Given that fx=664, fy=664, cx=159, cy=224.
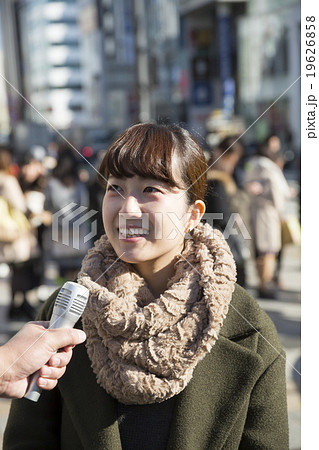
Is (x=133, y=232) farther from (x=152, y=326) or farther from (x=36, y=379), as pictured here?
(x=36, y=379)

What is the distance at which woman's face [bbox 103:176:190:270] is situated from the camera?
1638 millimetres

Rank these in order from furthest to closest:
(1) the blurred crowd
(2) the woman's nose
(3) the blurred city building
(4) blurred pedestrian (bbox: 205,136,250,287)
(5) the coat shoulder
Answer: (3) the blurred city building → (1) the blurred crowd → (4) blurred pedestrian (bbox: 205,136,250,287) → (5) the coat shoulder → (2) the woman's nose

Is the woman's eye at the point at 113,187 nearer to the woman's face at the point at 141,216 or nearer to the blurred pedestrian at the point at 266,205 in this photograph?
the woman's face at the point at 141,216

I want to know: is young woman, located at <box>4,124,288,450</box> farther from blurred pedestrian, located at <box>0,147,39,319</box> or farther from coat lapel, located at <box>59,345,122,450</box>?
blurred pedestrian, located at <box>0,147,39,319</box>

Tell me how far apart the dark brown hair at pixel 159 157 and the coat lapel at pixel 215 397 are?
1.38 ft

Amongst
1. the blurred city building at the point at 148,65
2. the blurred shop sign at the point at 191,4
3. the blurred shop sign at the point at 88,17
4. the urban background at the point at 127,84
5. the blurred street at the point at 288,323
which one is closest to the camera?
the blurred street at the point at 288,323

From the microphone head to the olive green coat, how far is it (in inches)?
11.0

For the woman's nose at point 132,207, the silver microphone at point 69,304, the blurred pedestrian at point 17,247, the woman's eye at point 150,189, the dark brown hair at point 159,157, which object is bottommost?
the blurred pedestrian at point 17,247

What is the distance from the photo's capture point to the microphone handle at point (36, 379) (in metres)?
1.51

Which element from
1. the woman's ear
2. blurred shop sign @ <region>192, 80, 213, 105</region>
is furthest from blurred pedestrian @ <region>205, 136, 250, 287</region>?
blurred shop sign @ <region>192, 80, 213, 105</region>

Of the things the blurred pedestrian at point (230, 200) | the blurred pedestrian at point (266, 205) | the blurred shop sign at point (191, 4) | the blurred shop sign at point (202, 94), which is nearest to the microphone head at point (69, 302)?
the blurred pedestrian at point (230, 200)

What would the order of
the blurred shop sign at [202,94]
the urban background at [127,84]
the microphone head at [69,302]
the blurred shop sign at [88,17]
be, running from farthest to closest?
the blurred shop sign at [202,94] < the blurred shop sign at [88,17] < the urban background at [127,84] < the microphone head at [69,302]

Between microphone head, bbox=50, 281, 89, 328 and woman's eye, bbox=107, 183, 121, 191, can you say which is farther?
woman's eye, bbox=107, 183, 121, 191

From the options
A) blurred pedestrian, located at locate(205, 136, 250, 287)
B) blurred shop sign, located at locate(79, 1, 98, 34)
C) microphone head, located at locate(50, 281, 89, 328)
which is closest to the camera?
microphone head, located at locate(50, 281, 89, 328)
